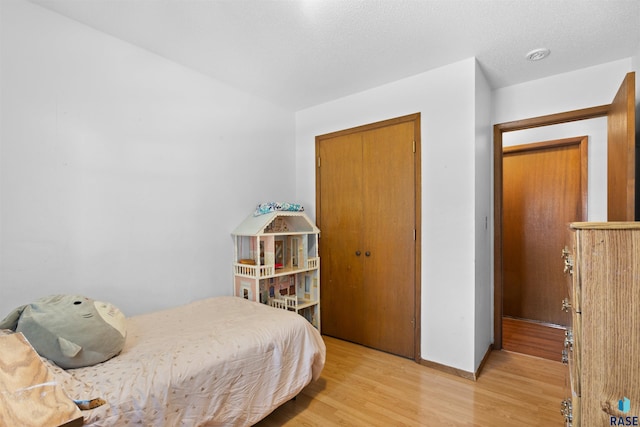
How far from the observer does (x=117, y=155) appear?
203 cm

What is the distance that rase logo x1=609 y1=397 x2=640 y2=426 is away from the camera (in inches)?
39.1

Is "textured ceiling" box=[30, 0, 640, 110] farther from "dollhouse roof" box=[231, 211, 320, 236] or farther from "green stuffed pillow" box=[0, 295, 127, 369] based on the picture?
"green stuffed pillow" box=[0, 295, 127, 369]

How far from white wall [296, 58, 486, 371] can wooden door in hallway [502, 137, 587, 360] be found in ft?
4.06

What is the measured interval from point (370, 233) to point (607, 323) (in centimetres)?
191

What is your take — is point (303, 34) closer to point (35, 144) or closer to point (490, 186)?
point (35, 144)

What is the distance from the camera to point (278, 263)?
115 inches

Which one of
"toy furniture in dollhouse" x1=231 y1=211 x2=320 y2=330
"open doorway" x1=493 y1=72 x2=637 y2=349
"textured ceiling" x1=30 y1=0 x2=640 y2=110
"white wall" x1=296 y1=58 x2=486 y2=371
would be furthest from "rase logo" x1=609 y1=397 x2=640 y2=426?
"toy furniture in dollhouse" x1=231 y1=211 x2=320 y2=330

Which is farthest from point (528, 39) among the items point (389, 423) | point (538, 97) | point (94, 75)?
point (94, 75)

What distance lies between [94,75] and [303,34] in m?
1.34

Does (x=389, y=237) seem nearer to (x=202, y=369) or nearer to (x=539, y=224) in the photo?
(x=202, y=369)

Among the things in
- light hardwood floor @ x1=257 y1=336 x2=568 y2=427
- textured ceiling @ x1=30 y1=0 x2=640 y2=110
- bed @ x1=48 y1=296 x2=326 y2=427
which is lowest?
light hardwood floor @ x1=257 y1=336 x2=568 y2=427

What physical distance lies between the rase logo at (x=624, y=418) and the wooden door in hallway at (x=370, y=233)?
1.56 meters

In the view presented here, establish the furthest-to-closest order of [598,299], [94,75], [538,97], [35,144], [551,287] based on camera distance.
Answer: [551,287], [538,97], [94,75], [35,144], [598,299]

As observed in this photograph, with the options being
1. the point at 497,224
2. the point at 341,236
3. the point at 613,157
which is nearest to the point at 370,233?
the point at 341,236
